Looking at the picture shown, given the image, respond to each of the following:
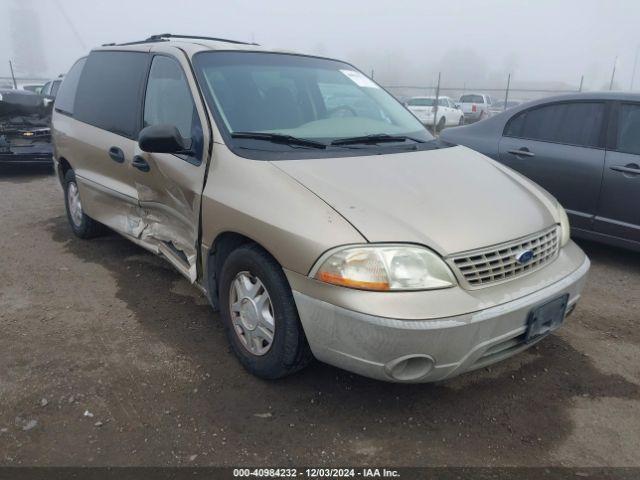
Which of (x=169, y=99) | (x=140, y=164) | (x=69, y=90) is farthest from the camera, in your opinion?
(x=69, y=90)

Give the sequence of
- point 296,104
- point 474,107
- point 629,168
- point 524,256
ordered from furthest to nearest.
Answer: point 474,107, point 629,168, point 296,104, point 524,256

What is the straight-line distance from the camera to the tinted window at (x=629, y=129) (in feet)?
14.4

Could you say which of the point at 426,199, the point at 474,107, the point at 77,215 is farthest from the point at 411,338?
the point at 474,107

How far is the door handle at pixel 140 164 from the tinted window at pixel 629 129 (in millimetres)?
3928

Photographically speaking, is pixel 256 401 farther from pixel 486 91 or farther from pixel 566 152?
pixel 486 91

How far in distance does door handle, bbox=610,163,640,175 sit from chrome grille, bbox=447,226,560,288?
229 centimetres

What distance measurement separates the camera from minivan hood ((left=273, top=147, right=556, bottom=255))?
2.30 metres

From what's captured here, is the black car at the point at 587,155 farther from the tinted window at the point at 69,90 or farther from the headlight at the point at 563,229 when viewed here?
the tinted window at the point at 69,90

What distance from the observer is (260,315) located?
262cm

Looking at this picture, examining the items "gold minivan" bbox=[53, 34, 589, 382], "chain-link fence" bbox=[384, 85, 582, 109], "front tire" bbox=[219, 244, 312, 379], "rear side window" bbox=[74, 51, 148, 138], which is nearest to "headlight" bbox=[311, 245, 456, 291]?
"gold minivan" bbox=[53, 34, 589, 382]

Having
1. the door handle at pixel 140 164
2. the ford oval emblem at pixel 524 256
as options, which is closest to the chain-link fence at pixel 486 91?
the door handle at pixel 140 164

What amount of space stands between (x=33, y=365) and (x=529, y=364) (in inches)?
114

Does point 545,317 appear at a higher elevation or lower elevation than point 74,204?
higher

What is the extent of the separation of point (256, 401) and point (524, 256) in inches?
60.1
